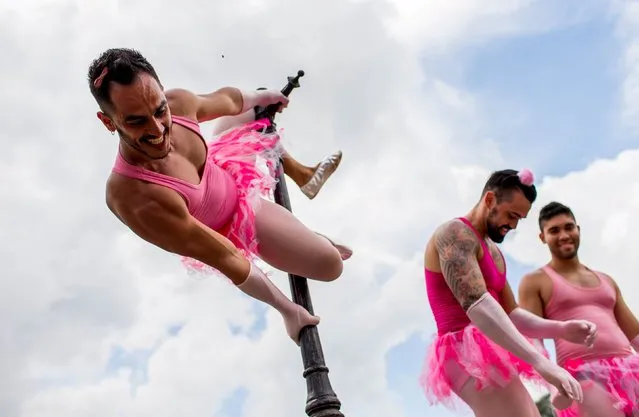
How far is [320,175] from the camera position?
440 cm

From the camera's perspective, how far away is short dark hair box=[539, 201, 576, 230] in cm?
514

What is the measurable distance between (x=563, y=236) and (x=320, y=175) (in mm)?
1620

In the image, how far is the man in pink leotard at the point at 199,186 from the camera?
3.20 m

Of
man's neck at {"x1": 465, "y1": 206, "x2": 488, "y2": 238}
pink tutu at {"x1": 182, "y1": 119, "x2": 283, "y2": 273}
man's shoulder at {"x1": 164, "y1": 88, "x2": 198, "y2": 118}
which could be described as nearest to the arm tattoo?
man's neck at {"x1": 465, "y1": 206, "x2": 488, "y2": 238}

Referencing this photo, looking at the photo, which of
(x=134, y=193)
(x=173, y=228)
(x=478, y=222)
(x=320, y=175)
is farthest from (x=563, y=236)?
(x=134, y=193)

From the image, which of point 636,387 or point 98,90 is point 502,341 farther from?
point 98,90

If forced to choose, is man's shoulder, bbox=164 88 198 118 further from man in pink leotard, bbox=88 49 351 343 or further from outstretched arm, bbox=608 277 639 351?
outstretched arm, bbox=608 277 639 351

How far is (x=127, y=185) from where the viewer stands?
326 cm

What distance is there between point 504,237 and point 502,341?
66cm

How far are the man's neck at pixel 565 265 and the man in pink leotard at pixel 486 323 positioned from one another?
69 centimetres

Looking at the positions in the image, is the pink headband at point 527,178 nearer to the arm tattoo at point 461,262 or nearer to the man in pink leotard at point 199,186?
the arm tattoo at point 461,262

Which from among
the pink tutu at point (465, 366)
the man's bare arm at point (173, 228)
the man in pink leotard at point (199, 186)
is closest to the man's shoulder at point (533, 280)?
the pink tutu at point (465, 366)

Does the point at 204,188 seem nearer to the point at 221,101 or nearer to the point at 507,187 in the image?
the point at 221,101

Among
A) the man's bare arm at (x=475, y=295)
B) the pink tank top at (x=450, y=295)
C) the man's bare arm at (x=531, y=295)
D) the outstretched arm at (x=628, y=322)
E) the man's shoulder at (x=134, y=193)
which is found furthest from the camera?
the outstretched arm at (x=628, y=322)
